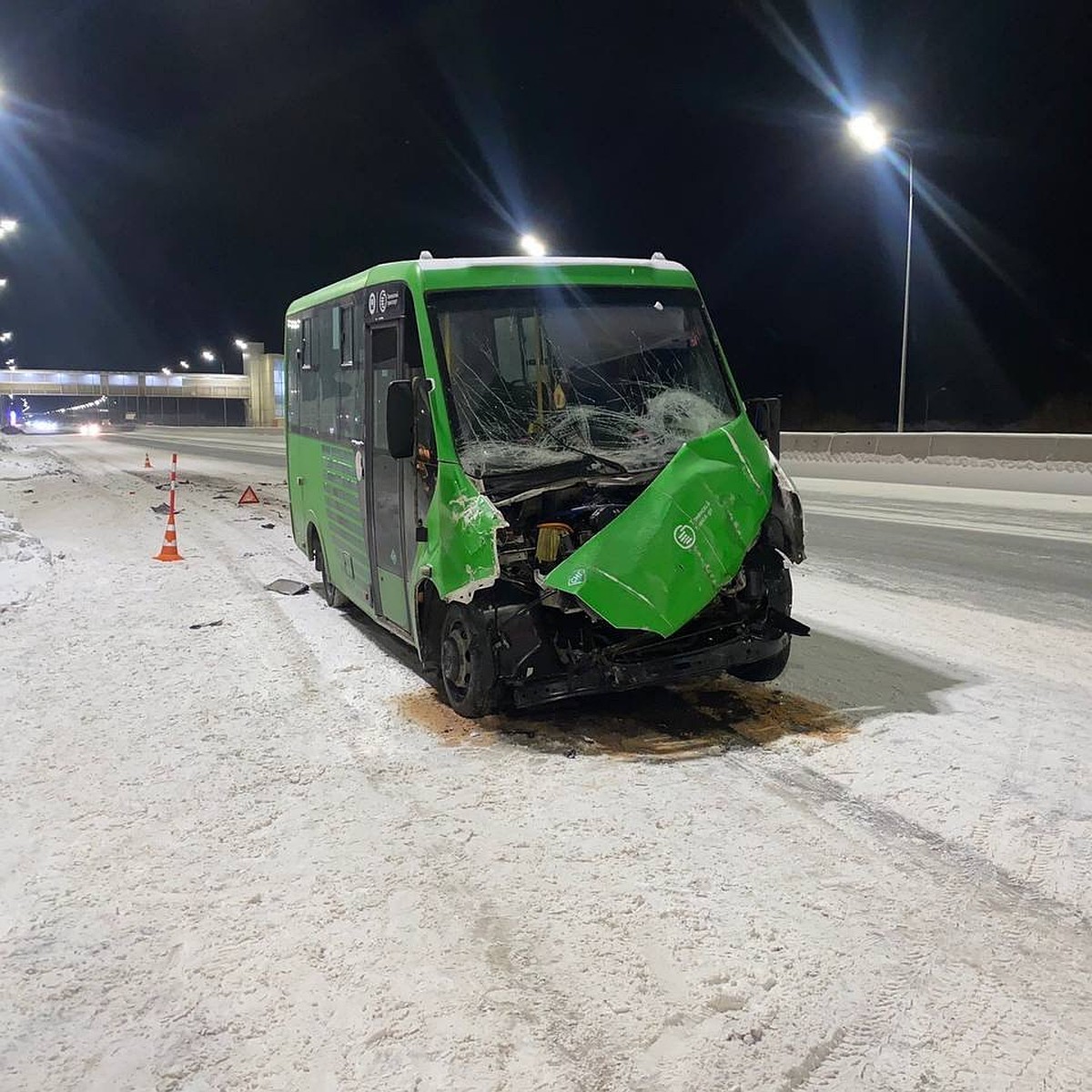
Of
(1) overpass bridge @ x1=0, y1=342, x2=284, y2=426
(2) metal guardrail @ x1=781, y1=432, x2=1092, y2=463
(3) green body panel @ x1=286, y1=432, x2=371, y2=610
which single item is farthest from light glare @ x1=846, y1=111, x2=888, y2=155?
(1) overpass bridge @ x1=0, y1=342, x2=284, y2=426

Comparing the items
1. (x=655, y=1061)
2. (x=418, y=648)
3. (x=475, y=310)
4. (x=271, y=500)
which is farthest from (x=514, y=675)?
(x=271, y=500)

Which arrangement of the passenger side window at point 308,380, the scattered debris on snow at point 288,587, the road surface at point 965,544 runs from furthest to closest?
1. the scattered debris on snow at point 288,587
2. the road surface at point 965,544
3. the passenger side window at point 308,380

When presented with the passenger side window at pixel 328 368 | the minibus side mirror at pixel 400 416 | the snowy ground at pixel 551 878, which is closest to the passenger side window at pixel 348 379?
the passenger side window at pixel 328 368

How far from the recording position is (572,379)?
241 inches

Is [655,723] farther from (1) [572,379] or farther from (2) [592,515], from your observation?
(1) [572,379]

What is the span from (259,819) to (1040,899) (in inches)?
127

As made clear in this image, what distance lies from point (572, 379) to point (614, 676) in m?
1.92

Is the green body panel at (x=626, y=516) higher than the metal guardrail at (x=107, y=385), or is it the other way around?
the metal guardrail at (x=107, y=385)

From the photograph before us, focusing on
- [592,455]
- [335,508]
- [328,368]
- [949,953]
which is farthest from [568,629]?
[328,368]

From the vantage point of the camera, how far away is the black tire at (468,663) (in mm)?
5383

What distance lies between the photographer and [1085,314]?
1825 inches

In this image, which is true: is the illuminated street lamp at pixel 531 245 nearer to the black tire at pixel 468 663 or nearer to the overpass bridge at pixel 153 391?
the black tire at pixel 468 663

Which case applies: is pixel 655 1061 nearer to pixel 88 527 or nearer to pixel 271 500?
pixel 88 527

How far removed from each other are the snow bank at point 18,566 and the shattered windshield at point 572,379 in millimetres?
5327
